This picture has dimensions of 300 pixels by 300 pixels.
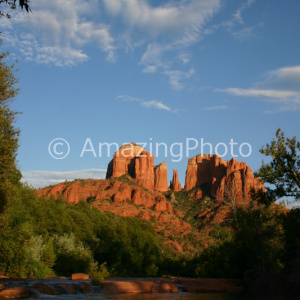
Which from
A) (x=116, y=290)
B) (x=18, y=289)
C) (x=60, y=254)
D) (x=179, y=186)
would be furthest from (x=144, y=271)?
(x=179, y=186)

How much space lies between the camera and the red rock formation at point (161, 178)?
169 m

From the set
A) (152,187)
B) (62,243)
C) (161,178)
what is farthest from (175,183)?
(62,243)

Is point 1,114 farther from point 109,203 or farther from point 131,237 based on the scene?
point 109,203

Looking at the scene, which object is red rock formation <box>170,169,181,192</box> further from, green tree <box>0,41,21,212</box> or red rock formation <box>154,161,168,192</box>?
green tree <box>0,41,21,212</box>

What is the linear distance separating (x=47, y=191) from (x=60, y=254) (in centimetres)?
9648

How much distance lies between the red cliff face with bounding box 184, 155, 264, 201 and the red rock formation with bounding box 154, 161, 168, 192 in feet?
33.0

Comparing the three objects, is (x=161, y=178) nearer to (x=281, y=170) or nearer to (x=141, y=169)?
(x=141, y=169)

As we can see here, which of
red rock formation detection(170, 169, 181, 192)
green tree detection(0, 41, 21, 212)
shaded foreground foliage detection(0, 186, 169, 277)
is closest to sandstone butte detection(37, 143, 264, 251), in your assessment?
red rock formation detection(170, 169, 181, 192)

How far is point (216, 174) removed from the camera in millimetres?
161750

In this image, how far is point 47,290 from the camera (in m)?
22.2

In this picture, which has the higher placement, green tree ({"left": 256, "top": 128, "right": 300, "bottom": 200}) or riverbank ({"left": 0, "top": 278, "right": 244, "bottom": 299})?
green tree ({"left": 256, "top": 128, "right": 300, "bottom": 200})

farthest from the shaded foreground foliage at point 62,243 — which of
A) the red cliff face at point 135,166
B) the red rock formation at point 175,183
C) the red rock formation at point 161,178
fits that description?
the red rock formation at point 175,183

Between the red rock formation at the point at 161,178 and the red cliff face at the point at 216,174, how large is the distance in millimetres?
10059

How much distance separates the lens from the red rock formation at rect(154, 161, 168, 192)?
169 metres
